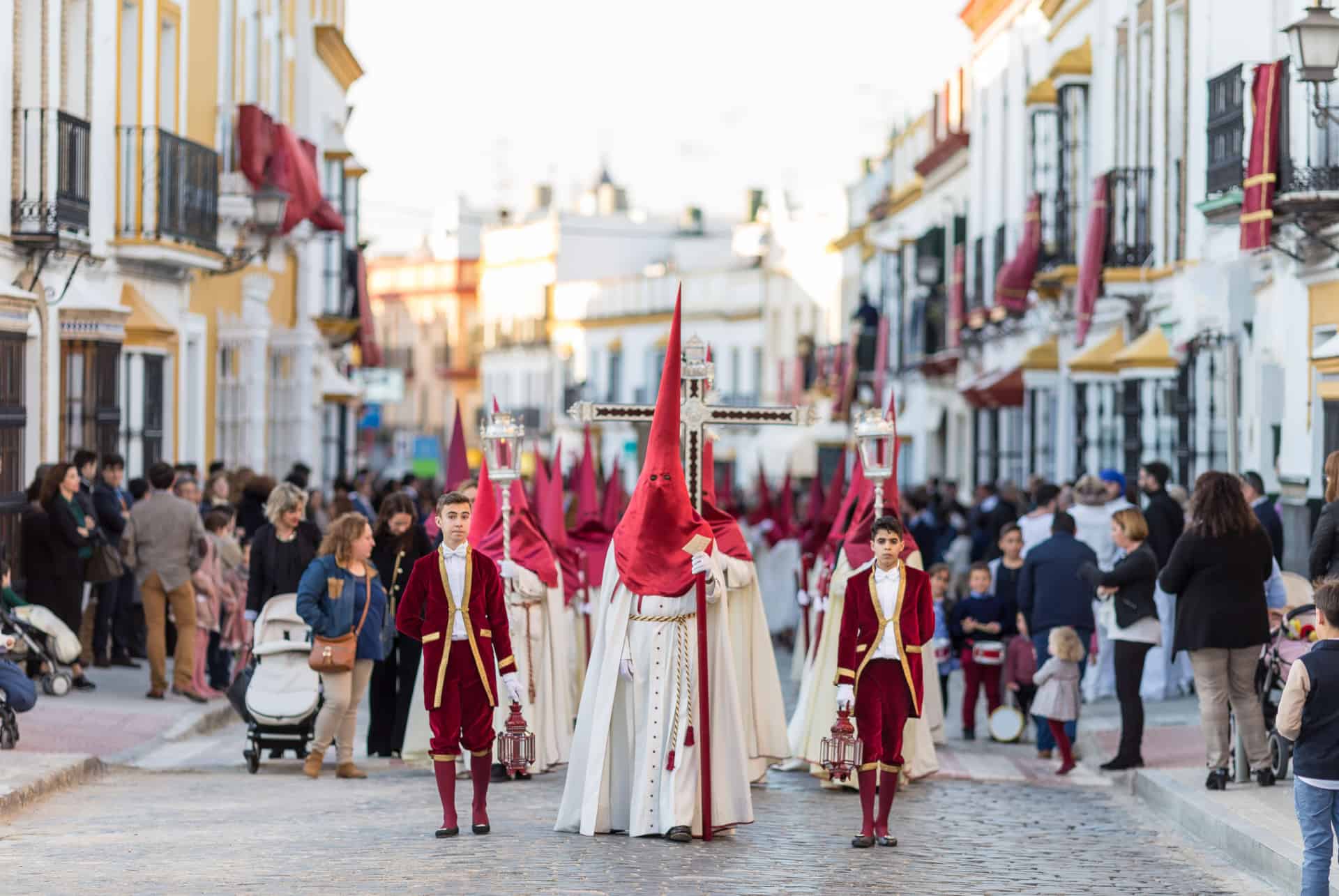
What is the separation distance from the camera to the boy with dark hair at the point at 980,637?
57.1 feet

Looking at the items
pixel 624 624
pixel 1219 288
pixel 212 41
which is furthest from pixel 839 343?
pixel 624 624

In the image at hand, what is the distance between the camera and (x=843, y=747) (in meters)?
11.5

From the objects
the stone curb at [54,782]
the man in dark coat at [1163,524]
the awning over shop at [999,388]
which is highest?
the awning over shop at [999,388]

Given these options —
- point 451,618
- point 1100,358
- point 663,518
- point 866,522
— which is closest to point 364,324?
point 1100,358

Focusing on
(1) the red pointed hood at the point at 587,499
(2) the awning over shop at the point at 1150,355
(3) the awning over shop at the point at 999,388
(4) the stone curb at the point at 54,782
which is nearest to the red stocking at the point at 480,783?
(4) the stone curb at the point at 54,782

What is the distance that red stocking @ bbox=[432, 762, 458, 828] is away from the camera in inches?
454

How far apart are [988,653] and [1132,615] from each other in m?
2.58

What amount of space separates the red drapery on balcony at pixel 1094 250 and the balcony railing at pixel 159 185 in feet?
30.1

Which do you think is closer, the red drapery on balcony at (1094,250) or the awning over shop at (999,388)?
the red drapery on balcony at (1094,250)

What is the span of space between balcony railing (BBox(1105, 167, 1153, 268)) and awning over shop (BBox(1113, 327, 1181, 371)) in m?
2.07

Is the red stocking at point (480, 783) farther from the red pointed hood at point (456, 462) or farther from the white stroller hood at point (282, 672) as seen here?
the red pointed hood at point (456, 462)

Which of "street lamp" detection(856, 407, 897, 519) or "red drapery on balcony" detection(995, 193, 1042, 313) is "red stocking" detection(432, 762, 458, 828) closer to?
"street lamp" detection(856, 407, 897, 519)

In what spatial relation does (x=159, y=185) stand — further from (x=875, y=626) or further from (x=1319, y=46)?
(x=875, y=626)

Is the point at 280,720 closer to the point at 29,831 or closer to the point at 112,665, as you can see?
the point at 29,831
